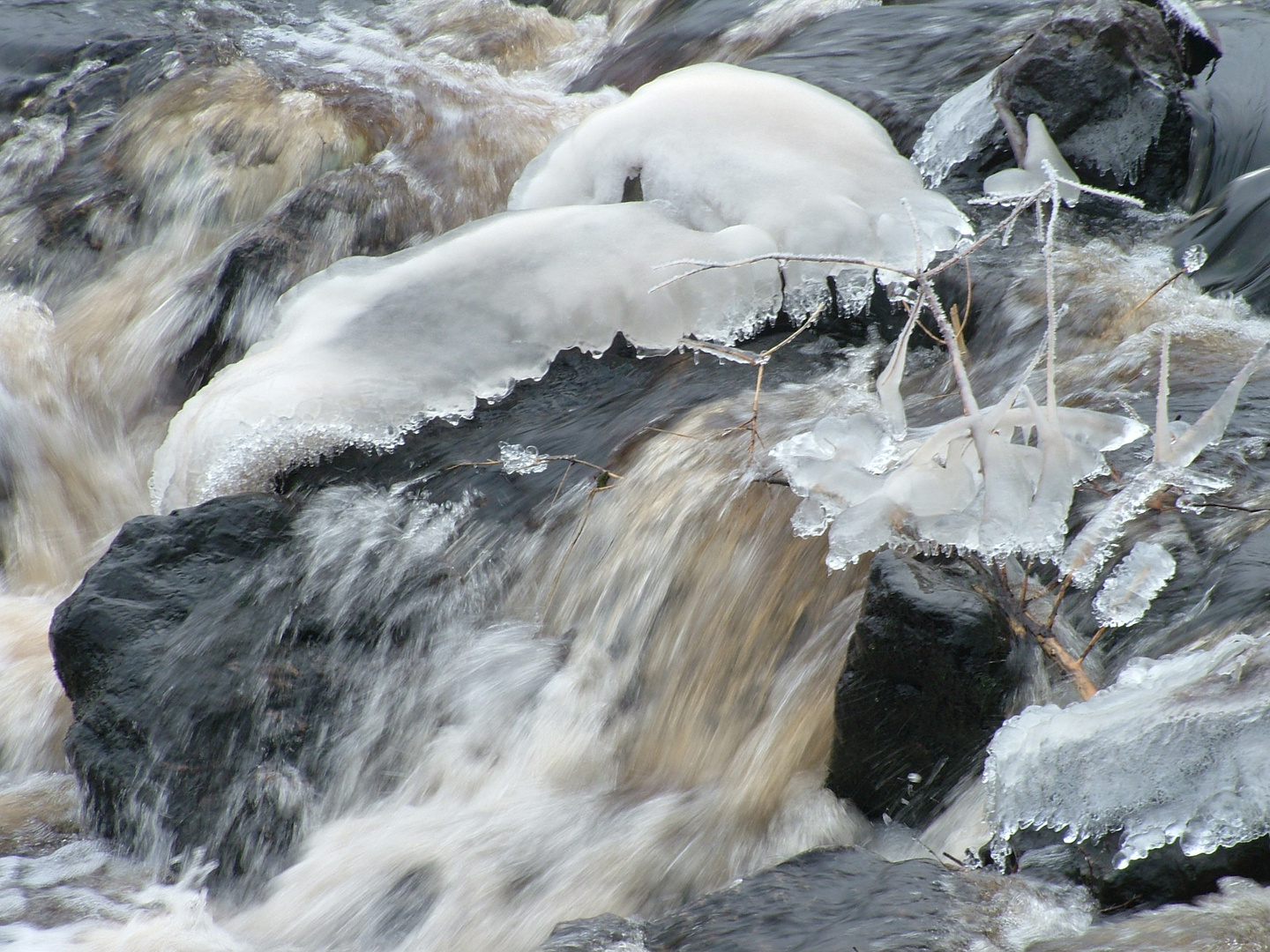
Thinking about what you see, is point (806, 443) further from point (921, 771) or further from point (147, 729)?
point (147, 729)

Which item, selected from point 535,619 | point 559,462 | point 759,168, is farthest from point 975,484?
point 759,168

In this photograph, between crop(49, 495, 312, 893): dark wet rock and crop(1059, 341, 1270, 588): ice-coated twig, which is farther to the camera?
crop(49, 495, 312, 893): dark wet rock

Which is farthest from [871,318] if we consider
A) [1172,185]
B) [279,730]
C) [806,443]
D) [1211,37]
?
[279,730]

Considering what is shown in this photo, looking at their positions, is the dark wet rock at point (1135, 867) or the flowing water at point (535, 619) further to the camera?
the flowing water at point (535, 619)

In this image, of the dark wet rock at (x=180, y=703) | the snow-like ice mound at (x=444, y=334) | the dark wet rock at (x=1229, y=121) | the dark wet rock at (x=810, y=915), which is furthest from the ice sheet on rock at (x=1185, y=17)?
the dark wet rock at (x=180, y=703)

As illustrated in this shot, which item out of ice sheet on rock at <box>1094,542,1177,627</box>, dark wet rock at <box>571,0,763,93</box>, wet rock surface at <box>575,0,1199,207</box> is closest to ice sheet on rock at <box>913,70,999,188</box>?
wet rock surface at <box>575,0,1199,207</box>

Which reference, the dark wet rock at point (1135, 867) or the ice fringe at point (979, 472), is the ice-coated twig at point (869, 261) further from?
the dark wet rock at point (1135, 867)

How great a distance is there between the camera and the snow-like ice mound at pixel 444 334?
11.6 ft

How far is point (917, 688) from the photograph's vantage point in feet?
7.64

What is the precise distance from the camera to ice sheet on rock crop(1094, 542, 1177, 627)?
2361 millimetres

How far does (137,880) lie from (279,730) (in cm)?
49

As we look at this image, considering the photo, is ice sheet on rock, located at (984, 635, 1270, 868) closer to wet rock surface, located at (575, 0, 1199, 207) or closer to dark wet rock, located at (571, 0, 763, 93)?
wet rock surface, located at (575, 0, 1199, 207)

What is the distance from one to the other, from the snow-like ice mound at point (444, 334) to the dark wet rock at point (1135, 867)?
6.60 ft

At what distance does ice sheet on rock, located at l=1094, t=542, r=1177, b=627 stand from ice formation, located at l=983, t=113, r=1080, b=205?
1.77m
